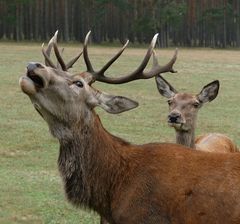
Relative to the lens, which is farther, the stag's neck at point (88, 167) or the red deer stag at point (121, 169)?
the stag's neck at point (88, 167)

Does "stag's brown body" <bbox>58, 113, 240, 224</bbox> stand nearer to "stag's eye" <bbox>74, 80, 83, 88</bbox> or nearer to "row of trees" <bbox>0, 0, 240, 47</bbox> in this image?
"stag's eye" <bbox>74, 80, 83, 88</bbox>

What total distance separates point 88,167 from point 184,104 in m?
4.17

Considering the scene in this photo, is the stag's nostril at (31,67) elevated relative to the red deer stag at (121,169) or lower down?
elevated

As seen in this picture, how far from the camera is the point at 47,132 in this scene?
1457 centimetres

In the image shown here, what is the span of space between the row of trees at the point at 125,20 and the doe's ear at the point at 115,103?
141ft

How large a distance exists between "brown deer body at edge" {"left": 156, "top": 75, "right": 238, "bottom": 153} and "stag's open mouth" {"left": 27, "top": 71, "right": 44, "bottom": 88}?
13.2 feet

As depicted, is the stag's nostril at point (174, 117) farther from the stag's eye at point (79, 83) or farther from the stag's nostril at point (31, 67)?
the stag's nostril at point (31, 67)

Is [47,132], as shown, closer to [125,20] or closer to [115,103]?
[115,103]

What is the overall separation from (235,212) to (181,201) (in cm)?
39

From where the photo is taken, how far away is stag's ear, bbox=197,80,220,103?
9817 millimetres

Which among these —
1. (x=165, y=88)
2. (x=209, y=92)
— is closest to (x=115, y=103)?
(x=209, y=92)

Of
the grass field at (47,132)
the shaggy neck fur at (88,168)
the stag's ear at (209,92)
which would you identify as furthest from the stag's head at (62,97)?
the stag's ear at (209,92)

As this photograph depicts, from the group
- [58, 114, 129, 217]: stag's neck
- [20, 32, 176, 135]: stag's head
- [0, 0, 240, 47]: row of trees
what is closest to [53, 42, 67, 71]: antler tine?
[20, 32, 176, 135]: stag's head

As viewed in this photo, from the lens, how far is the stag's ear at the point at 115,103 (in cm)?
584
